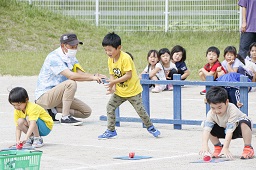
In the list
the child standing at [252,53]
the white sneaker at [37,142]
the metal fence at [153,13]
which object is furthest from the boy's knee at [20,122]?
the metal fence at [153,13]

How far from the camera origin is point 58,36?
24266 millimetres

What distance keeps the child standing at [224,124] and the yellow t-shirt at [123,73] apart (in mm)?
1804

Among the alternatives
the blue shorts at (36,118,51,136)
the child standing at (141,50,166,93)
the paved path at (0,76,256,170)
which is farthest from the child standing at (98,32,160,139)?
the child standing at (141,50,166,93)

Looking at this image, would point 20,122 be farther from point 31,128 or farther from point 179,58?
point 179,58

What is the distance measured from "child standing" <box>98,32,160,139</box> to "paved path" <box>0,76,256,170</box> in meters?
0.22

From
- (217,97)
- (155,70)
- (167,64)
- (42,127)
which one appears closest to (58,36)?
(167,64)

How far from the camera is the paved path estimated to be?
323 inches

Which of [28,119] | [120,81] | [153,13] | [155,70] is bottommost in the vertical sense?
[28,119]

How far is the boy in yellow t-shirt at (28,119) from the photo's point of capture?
9211 millimetres

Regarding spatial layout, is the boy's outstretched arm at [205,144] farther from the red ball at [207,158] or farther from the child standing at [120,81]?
the child standing at [120,81]

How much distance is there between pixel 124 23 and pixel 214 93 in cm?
1742

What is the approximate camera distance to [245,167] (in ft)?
26.1

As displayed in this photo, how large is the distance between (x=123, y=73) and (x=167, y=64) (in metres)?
5.74

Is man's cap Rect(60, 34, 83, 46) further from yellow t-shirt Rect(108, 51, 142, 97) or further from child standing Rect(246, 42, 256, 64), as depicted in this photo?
child standing Rect(246, 42, 256, 64)
